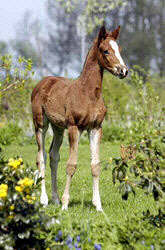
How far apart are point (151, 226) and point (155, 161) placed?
627mm

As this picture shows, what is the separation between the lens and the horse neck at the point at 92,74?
5.46 m

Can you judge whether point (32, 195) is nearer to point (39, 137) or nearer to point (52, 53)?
point (39, 137)

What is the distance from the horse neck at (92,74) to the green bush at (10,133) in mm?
8242

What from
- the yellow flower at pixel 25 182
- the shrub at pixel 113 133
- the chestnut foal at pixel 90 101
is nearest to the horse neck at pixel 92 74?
the chestnut foal at pixel 90 101

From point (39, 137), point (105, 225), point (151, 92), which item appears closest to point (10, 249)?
point (105, 225)

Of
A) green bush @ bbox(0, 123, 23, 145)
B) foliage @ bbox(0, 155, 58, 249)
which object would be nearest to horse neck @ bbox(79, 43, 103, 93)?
foliage @ bbox(0, 155, 58, 249)

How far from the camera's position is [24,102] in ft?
51.1

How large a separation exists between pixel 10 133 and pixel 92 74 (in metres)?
9.31

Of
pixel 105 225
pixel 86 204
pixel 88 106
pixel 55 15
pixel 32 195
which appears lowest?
pixel 86 204

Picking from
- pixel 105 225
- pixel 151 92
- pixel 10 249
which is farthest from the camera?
pixel 151 92

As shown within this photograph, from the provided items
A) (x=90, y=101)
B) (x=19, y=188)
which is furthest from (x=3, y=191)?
(x=90, y=101)

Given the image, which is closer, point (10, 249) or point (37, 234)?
point (10, 249)

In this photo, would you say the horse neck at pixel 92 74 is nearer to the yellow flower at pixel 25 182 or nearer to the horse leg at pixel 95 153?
the horse leg at pixel 95 153

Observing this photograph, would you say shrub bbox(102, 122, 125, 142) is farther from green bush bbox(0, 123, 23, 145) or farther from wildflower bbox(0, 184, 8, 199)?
wildflower bbox(0, 184, 8, 199)
